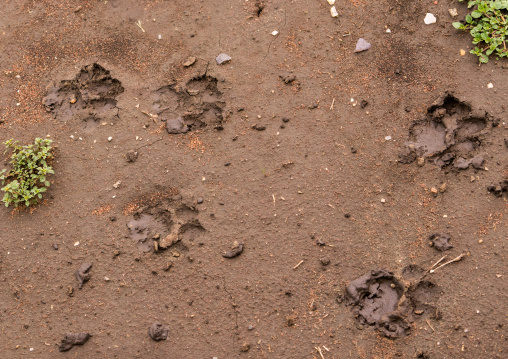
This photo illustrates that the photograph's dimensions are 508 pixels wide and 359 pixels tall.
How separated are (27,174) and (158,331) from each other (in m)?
1.63

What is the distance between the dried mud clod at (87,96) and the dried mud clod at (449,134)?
7.99ft

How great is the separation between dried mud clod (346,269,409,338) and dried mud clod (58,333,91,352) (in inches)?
74.3

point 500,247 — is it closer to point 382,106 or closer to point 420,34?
point 382,106

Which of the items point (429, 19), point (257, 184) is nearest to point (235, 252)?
point (257, 184)

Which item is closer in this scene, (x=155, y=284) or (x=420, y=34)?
(x=155, y=284)

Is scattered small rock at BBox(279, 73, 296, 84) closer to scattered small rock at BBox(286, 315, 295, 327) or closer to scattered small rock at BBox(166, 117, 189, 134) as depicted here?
scattered small rock at BBox(166, 117, 189, 134)

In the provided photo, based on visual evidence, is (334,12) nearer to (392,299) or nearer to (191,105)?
(191,105)

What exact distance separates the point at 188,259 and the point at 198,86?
1465 millimetres

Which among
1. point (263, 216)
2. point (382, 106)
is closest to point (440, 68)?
point (382, 106)

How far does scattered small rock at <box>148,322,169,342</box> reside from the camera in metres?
3.05

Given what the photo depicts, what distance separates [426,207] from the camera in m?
3.24

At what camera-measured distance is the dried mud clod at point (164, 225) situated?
327 cm

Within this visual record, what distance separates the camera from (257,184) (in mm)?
3381

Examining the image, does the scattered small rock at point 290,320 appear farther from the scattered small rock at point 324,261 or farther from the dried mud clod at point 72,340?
the dried mud clod at point 72,340
